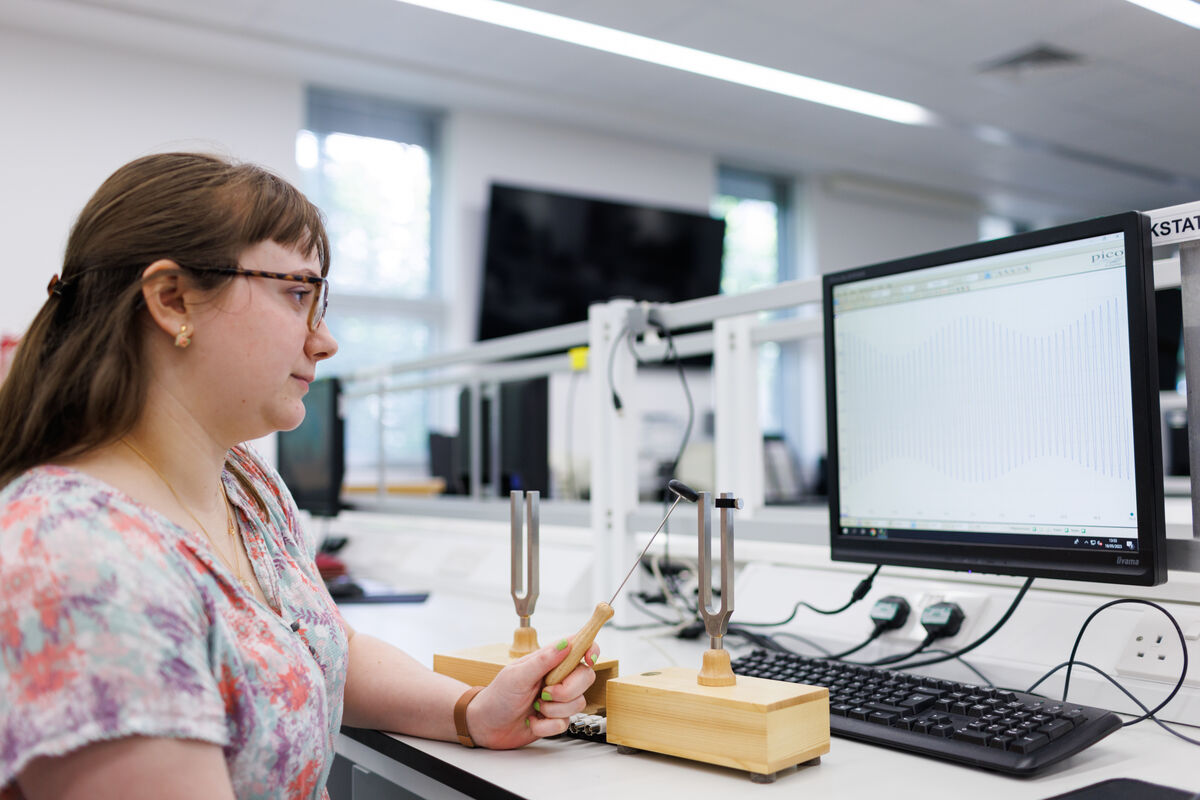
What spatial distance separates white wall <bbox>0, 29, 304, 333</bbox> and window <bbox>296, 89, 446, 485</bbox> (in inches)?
15.5

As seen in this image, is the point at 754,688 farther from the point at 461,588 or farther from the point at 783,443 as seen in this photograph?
the point at 783,443

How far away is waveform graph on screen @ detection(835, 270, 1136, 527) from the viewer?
808mm

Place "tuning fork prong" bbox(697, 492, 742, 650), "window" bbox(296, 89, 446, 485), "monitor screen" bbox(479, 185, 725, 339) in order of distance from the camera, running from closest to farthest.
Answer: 1. "tuning fork prong" bbox(697, 492, 742, 650)
2. "window" bbox(296, 89, 446, 485)
3. "monitor screen" bbox(479, 185, 725, 339)

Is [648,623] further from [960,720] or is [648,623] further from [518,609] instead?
[960,720]

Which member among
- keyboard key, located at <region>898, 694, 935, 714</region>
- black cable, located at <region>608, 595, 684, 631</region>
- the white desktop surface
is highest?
keyboard key, located at <region>898, 694, 935, 714</region>

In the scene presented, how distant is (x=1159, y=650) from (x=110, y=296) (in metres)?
0.93

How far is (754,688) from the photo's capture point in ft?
2.49

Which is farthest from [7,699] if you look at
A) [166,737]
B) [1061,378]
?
[1061,378]

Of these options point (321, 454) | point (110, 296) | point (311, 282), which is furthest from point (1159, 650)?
point (321, 454)

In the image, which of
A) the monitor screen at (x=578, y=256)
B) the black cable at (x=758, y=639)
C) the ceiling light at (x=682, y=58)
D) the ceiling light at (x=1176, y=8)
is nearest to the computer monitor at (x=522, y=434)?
the black cable at (x=758, y=639)

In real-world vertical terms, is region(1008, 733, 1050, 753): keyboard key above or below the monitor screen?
below

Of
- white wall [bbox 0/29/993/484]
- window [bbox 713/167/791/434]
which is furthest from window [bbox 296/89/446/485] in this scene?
window [bbox 713/167/791/434]

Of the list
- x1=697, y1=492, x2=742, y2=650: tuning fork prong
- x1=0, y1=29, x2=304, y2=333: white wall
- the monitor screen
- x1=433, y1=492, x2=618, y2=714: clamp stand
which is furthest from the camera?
the monitor screen

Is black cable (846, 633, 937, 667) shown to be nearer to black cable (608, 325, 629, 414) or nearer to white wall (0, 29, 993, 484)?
black cable (608, 325, 629, 414)
